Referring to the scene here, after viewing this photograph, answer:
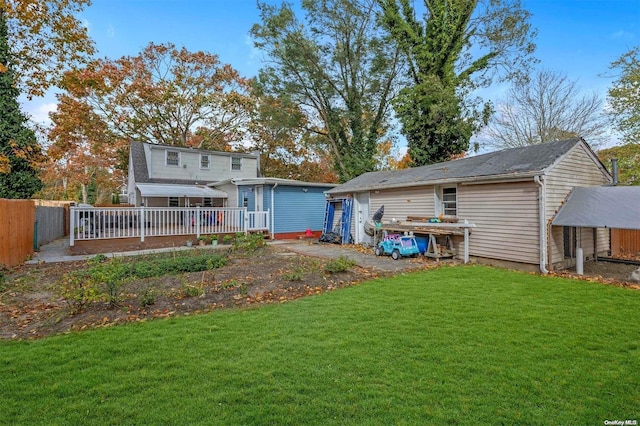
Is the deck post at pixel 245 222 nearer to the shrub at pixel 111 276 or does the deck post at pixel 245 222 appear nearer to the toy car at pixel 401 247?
the shrub at pixel 111 276

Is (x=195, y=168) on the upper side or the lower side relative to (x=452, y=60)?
lower

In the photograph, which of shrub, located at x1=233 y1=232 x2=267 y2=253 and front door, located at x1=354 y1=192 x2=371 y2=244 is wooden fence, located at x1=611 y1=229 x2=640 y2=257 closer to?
front door, located at x1=354 y1=192 x2=371 y2=244

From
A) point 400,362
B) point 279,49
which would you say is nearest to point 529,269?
point 400,362

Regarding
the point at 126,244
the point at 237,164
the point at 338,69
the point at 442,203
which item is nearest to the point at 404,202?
the point at 442,203

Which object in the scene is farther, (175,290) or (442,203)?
(442,203)

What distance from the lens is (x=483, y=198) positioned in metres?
9.12

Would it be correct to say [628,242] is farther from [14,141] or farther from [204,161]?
[14,141]

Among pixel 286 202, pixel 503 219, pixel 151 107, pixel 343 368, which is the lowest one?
pixel 343 368

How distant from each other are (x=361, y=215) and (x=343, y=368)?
36.5 feet

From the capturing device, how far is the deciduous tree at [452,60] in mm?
17094

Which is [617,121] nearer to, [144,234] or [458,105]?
[458,105]

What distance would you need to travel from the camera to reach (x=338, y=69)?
2177 centimetres

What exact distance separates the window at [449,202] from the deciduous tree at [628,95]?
10145mm

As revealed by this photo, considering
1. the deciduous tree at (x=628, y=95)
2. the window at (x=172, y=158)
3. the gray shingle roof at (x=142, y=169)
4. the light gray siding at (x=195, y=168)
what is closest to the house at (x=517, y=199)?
the deciduous tree at (x=628, y=95)
